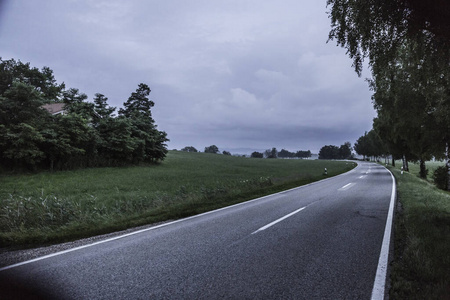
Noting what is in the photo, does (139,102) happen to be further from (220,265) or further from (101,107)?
(220,265)

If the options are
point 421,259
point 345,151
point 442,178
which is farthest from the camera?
point 345,151

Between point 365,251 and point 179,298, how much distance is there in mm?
3794

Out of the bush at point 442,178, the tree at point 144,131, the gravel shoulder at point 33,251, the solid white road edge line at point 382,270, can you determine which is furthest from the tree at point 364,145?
the gravel shoulder at point 33,251

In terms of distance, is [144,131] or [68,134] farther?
[144,131]

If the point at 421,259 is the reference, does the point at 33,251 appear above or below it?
below

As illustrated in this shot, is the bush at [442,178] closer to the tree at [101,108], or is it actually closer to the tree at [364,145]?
the tree at [101,108]

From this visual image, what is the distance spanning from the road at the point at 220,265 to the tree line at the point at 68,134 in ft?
71.7

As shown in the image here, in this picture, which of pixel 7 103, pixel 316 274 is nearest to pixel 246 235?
pixel 316 274

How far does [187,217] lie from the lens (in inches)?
319

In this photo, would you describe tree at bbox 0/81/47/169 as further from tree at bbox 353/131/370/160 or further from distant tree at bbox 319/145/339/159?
distant tree at bbox 319/145/339/159

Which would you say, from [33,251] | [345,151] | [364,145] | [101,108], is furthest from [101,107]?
[345,151]

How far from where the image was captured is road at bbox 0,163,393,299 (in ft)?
10.3

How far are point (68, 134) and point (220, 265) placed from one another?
26951 millimetres

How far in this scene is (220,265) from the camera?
3941 mm
